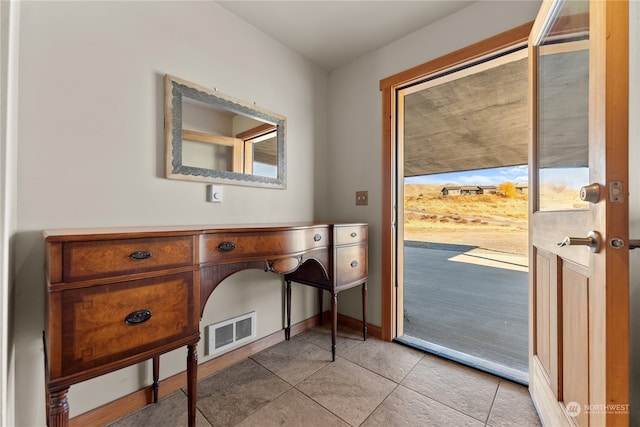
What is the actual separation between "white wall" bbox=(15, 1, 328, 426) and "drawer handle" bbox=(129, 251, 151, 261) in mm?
471

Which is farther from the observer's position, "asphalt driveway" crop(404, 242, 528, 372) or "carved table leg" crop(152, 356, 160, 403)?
"asphalt driveway" crop(404, 242, 528, 372)

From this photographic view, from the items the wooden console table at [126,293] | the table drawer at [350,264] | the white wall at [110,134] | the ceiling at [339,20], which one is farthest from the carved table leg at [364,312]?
the ceiling at [339,20]

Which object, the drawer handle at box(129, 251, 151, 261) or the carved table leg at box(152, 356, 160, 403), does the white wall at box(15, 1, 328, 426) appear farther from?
the drawer handle at box(129, 251, 151, 261)

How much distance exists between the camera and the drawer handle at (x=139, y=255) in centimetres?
95

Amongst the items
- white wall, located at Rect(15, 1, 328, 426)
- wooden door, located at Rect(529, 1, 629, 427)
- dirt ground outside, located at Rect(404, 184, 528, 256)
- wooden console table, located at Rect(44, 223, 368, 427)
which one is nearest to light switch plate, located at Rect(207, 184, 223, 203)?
white wall, located at Rect(15, 1, 328, 426)

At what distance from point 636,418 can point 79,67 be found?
8.88 ft

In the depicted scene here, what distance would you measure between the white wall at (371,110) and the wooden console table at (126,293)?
1.10 metres

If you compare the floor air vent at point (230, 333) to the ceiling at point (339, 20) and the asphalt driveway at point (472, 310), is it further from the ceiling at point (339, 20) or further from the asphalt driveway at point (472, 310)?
the ceiling at point (339, 20)

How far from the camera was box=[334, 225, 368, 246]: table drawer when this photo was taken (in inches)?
70.5

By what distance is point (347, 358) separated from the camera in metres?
1.79

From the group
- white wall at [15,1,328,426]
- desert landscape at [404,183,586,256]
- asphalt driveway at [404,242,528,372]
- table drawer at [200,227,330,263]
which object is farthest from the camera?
desert landscape at [404,183,586,256]

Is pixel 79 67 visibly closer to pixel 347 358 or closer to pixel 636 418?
pixel 347 358

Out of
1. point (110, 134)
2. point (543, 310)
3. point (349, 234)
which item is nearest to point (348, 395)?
point (349, 234)

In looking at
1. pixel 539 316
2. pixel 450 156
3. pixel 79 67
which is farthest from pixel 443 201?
pixel 79 67
